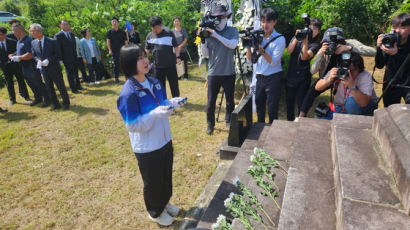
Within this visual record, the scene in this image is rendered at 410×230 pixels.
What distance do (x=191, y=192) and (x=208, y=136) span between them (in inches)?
64.9

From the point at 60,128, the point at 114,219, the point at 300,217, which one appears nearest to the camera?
the point at 300,217

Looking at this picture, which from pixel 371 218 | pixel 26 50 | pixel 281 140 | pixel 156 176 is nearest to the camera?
pixel 371 218

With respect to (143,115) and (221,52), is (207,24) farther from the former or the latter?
(143,115)

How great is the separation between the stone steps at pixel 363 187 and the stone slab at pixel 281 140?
69 cm

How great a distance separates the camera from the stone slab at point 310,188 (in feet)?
6.35

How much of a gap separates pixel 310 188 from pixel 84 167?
12.3 ft

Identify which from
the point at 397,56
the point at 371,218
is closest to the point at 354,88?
the point at 397,56

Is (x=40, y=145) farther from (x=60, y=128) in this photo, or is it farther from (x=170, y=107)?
(x=170, y=107)

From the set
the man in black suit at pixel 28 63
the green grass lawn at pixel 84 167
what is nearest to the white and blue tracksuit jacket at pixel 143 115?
the green grass lawn at pixel 84 167

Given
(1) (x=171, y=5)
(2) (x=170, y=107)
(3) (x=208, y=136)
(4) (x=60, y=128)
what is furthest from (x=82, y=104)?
(1) (x=171, y=5)

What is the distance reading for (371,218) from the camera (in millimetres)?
1654

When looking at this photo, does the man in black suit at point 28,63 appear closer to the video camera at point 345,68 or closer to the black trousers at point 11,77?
the black trousers at point 11,77

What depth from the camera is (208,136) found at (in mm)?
5195

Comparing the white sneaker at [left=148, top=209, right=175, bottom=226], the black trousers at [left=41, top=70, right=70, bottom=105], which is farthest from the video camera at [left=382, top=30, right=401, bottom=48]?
the black trousers at [left=41, top=70, right=70, bottom=105]
